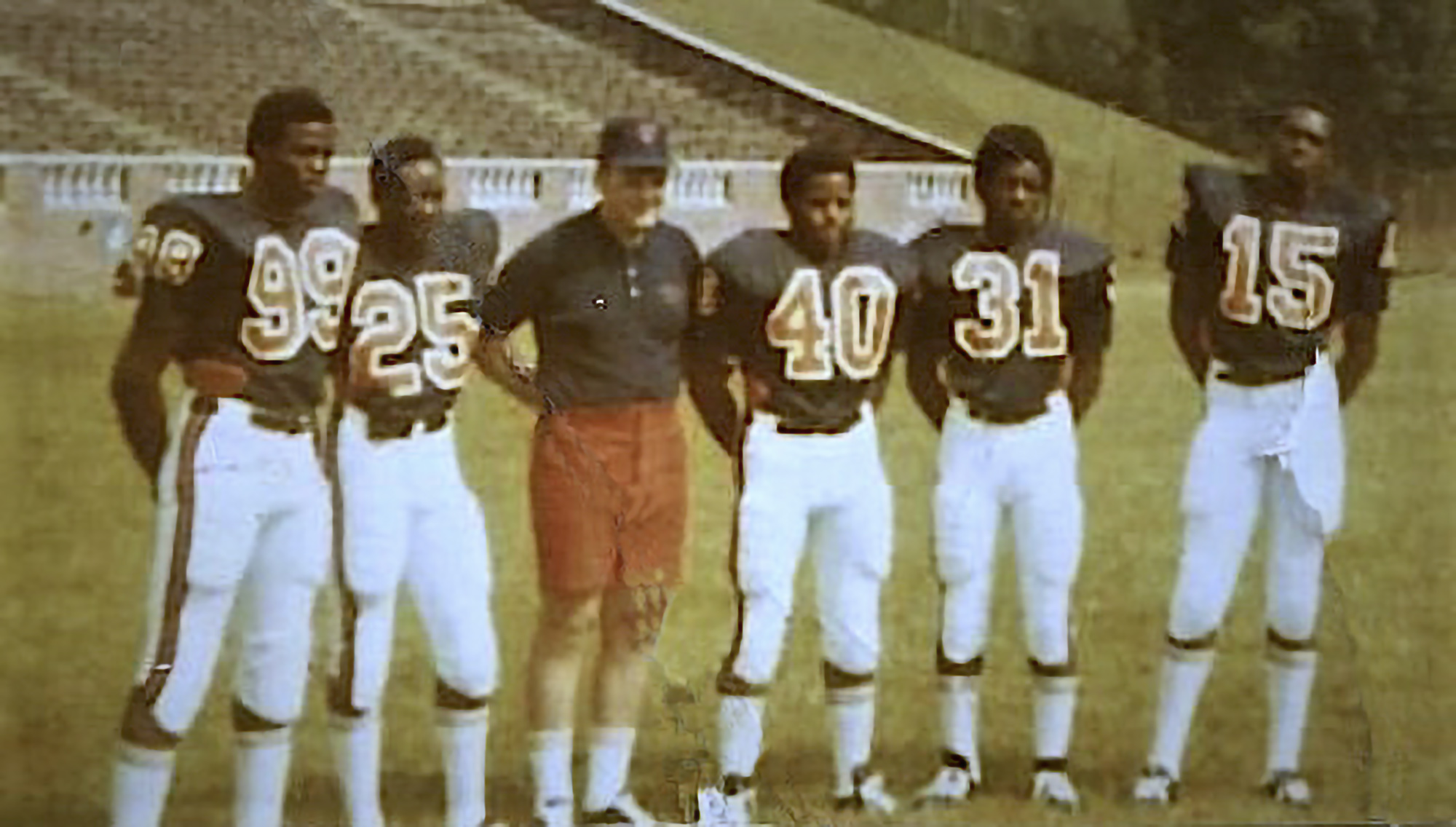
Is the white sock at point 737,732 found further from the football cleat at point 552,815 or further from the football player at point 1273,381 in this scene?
the football player at point 1273,381

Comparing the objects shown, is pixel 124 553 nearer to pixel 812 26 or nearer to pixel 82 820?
pixel 82 820

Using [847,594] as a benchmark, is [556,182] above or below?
above

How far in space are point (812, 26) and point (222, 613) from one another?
0.98 meters

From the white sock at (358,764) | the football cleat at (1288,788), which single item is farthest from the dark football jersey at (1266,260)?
the white sock at (358,764)

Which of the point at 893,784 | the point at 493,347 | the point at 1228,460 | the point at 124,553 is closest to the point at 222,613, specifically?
the point at 124,553

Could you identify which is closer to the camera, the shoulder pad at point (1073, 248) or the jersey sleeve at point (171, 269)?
the jersey sleeve at point (171, 269)

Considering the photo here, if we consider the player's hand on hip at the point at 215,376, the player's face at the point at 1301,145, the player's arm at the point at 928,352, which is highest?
the player's face at the point at 1301,145

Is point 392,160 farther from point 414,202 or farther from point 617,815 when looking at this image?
point 617,815

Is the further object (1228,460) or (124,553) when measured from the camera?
(1228,460)

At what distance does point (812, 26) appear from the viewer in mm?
2352

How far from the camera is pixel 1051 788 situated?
2420mm

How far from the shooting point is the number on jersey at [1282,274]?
95.1 inches

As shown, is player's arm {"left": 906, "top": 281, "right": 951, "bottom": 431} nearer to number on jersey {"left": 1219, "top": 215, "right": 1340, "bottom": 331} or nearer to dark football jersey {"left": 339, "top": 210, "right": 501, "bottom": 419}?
number on jersey {"left": 1219, "top": 215, "right": 1340, "bottom": 331}

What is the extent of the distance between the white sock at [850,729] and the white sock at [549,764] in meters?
0.32
